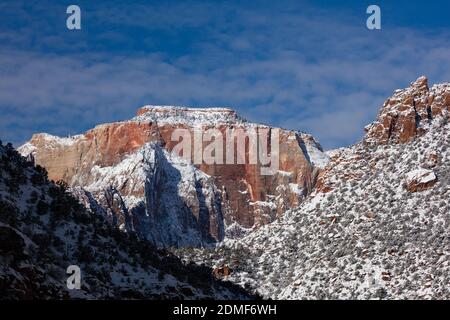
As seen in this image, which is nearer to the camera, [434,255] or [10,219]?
[10,219]

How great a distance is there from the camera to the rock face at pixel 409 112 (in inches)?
4564

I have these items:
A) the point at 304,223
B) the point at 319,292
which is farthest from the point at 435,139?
the point at 319,292

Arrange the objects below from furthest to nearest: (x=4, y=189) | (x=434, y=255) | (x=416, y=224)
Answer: (x=416, y=224)
(x=434, y=255)
(x=4, y=189)

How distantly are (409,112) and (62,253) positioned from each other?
224ft

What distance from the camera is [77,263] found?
59.2 meters

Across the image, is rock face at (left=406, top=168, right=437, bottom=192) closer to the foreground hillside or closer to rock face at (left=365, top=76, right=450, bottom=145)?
rock face at (left=365, top=76, right=450, bottom=145)

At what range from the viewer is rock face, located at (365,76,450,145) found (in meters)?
116

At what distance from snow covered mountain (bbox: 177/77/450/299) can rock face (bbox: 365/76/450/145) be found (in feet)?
0.43

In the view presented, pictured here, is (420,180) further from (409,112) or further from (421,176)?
(409,112)

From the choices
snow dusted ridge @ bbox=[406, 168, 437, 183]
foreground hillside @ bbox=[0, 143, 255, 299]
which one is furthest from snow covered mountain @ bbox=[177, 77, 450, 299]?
foreground hillside @ bbox=[0, 143, 255, 299]

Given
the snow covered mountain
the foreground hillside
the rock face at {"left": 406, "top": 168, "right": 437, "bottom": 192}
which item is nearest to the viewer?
the foreground hillside
